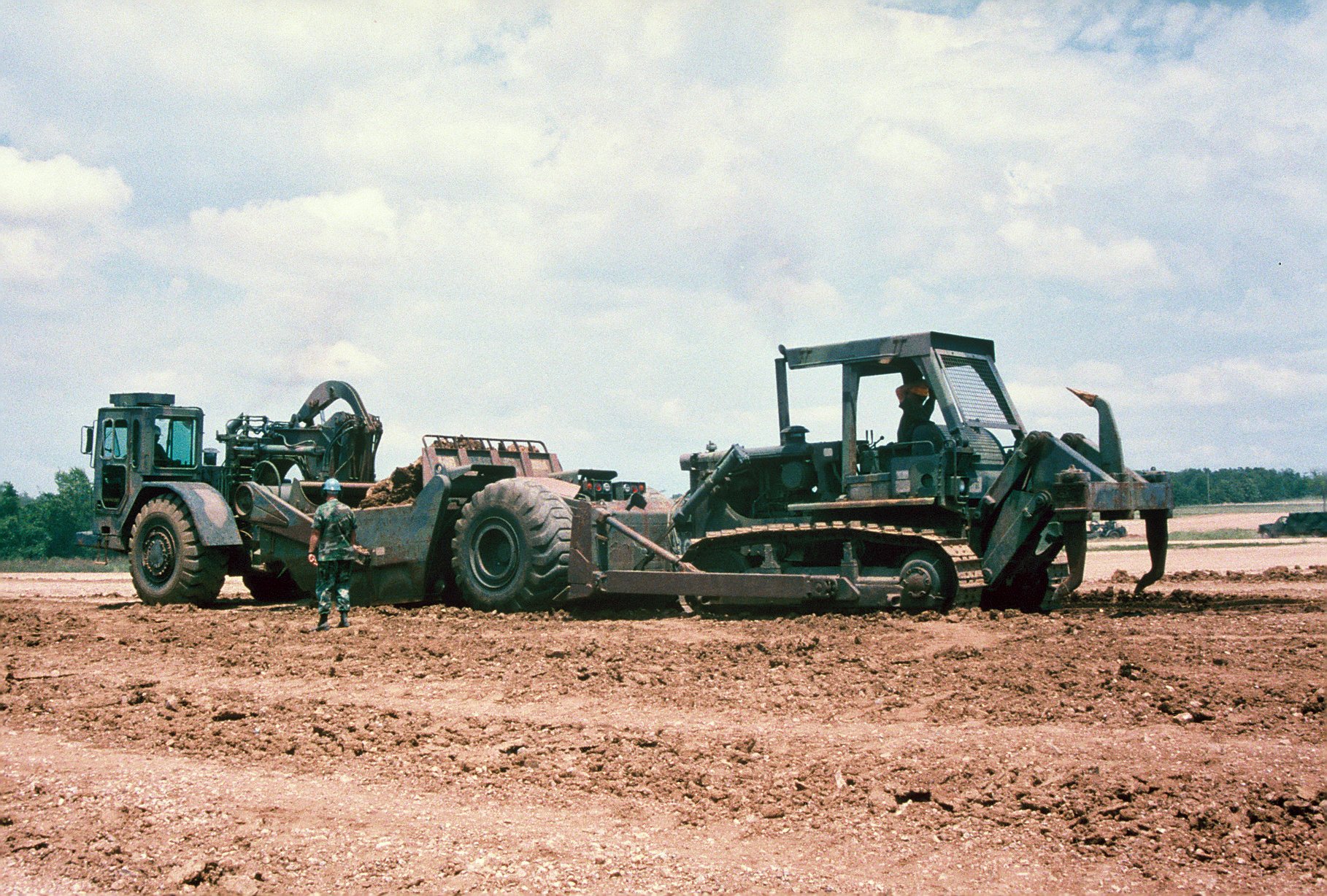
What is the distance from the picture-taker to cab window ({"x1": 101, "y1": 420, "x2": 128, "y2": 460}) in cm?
1711

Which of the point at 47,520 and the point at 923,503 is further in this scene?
the point at 47,520

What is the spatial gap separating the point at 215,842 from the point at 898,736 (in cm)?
352

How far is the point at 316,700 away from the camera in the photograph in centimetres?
816

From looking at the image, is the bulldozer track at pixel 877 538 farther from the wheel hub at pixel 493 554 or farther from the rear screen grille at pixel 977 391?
the wheel hub at pixel 493 554

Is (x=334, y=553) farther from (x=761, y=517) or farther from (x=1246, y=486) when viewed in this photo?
(x=1246, y=486)

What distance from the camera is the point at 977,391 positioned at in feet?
38.7

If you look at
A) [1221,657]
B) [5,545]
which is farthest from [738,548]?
[5,545]

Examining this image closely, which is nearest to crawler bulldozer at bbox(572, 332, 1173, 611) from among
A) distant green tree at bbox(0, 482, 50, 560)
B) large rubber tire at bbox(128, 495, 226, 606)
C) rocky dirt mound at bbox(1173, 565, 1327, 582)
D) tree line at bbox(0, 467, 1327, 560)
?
rocky dirt mound at bbox(1173, 565, 1327, 582)

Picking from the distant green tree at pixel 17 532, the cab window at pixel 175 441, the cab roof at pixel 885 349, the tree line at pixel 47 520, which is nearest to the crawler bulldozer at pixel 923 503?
the cab roof at pixel 885 349

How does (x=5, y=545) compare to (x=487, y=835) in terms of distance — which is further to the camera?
(x=5, y=545)

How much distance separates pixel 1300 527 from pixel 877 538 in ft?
149

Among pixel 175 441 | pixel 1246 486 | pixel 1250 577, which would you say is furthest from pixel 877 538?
pixel 1246 486

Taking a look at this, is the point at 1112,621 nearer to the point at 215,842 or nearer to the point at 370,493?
the point at 215,842

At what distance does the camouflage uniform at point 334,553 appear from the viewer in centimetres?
1291
